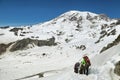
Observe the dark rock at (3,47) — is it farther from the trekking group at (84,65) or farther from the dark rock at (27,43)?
the trekking group at (84,65)

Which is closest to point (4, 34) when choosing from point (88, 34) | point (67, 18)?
point (88, 34)

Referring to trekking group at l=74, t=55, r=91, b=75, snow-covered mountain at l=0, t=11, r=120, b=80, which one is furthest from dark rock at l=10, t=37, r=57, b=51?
trekking group at l=74, t=55, r=91, b=75

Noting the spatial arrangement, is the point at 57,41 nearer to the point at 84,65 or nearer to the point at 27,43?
the point at 27,43

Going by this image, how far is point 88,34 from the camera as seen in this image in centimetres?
12800

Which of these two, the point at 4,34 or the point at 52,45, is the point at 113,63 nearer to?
the point at 52,45

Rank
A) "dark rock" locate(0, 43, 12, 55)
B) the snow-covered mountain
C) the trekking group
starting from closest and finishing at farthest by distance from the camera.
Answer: the trekking group
the snow-covered mountain
"dark rock" locate(0, 43, 12, 55)

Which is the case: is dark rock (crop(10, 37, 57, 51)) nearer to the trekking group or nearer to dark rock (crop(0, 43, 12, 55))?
dark rock (crop(0, 43, 12, 55))

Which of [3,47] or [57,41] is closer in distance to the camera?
[3,47]

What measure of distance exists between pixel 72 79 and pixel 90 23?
139 m

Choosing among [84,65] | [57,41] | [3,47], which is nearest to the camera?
[84,65]

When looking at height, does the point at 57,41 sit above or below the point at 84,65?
above

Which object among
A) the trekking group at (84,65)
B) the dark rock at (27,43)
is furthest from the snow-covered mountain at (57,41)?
the trekking group at (84,65)

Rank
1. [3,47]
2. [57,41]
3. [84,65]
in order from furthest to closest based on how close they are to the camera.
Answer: [57,41] < [3,47] < [84,65]

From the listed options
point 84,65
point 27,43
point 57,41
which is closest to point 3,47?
point 27,43
